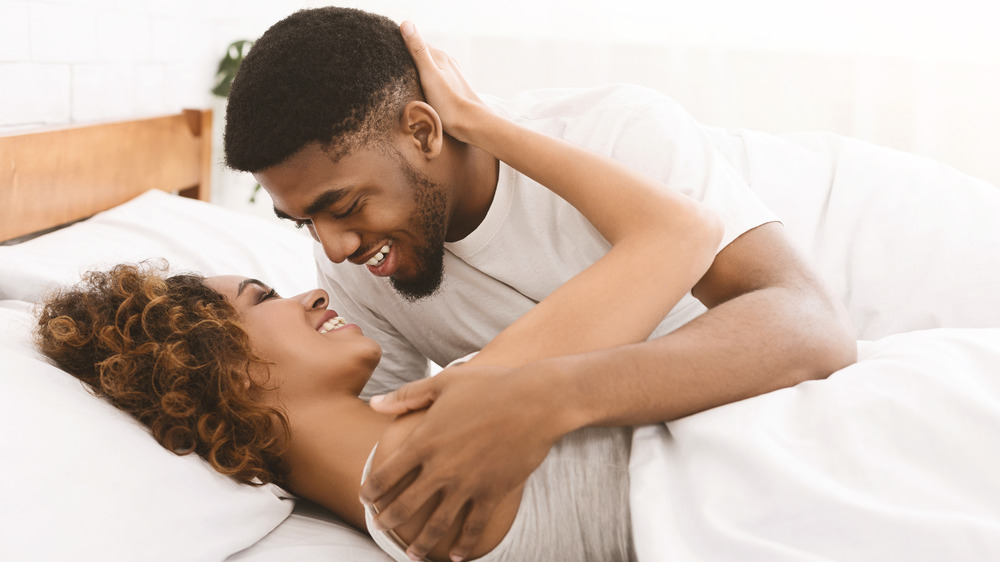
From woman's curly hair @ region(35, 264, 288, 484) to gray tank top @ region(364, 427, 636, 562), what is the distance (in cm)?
21

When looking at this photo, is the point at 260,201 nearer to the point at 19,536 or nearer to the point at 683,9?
the point at 683,9

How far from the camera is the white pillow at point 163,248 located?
127 cm

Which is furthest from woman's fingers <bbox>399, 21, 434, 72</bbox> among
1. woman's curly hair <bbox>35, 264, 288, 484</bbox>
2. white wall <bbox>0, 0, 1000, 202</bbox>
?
white wall <bbox>0, 0, 1000, 202</bbox>

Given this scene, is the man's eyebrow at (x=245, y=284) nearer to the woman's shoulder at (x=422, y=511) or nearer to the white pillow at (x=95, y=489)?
the white pillow at (x=95, y=489)

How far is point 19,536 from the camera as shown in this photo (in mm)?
725

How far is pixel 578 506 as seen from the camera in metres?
0.96

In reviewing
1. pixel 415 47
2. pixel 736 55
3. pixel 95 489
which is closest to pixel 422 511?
pixel 95 489

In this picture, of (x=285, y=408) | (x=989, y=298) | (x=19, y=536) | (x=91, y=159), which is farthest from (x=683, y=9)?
(x=19, y=536)

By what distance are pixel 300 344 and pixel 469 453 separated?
1.42 ft

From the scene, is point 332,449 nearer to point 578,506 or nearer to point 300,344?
point 300,344

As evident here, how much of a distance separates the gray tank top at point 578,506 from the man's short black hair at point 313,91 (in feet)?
1.80

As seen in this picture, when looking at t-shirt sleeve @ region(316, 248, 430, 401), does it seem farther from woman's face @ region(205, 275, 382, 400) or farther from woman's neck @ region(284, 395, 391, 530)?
woman's neck @ region(284, 395, 391, 530)

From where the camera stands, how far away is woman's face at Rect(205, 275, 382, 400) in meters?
1.10

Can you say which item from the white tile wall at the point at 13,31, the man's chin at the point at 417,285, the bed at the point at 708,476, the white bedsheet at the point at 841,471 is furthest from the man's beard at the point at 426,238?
the white tile wall at the point at 13,31
